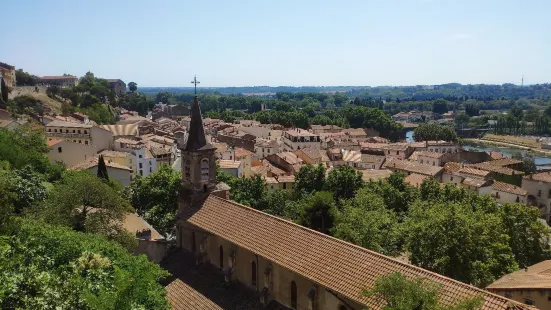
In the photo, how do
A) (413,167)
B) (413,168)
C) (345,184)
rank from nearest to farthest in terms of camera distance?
(345,184) < (413,168) < (413,167)

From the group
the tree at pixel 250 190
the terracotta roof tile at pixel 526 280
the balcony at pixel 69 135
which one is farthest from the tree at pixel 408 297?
the balcony at pixel 69 135

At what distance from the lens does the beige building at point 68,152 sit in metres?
67.9

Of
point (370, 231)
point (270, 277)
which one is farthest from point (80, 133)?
point (270, 277)

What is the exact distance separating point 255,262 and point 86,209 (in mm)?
15747

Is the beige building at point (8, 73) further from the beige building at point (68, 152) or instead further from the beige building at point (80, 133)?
the beige building at point (68, 152)

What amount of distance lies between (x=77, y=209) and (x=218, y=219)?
11784 mm

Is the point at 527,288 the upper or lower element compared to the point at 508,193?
upper

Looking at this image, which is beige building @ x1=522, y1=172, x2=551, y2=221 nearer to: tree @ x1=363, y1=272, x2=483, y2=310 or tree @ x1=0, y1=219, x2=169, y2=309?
tree @ x1=363, y1=272, x2=483, y2=310

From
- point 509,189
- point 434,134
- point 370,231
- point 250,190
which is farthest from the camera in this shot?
point 434,134

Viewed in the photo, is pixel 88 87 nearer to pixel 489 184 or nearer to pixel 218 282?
pixel 489 184

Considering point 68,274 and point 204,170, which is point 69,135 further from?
point 68,274

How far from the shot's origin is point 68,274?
18.4 metres

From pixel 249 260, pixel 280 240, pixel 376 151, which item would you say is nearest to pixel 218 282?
pixel 249 260

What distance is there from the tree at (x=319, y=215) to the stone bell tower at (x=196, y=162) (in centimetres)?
1633
